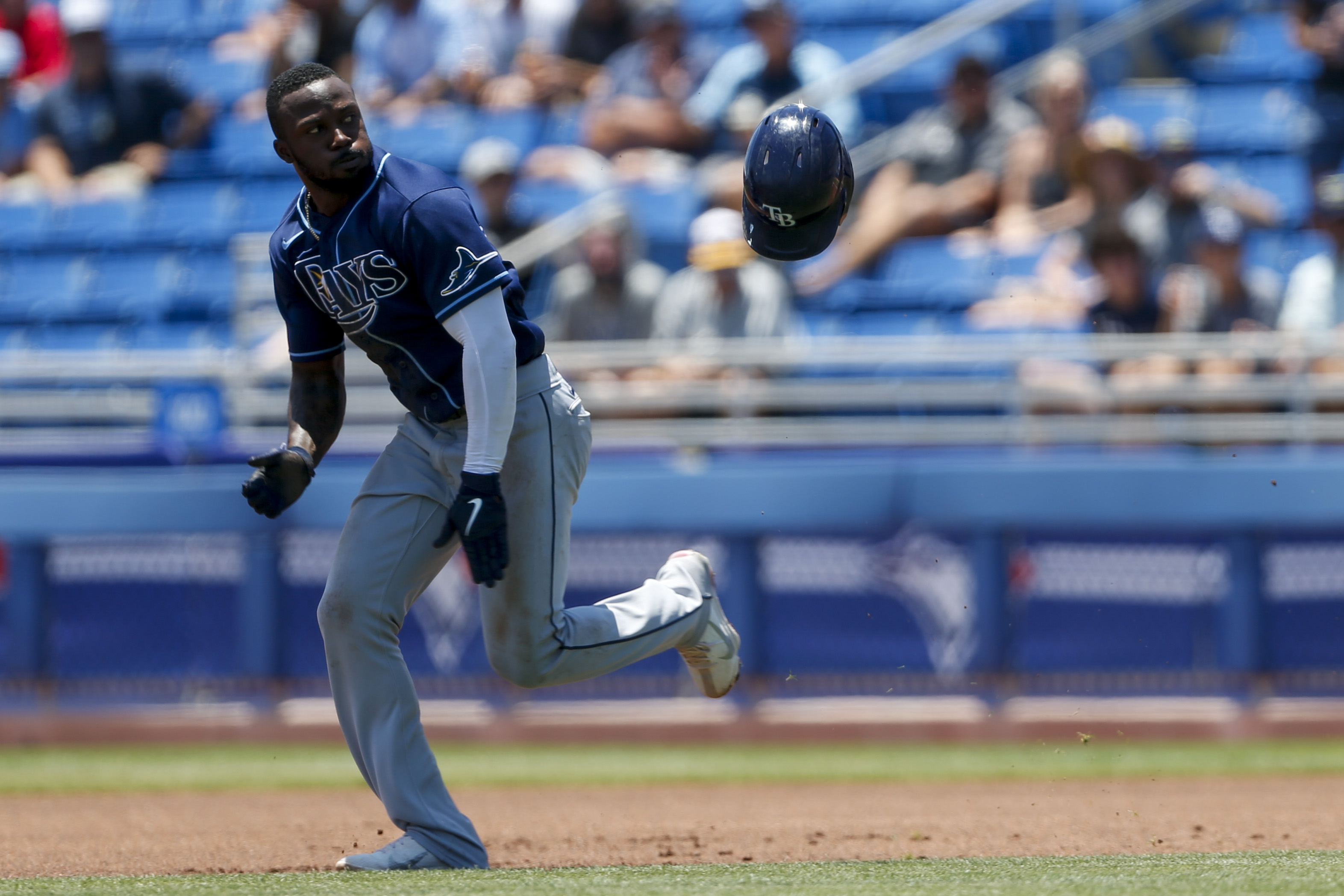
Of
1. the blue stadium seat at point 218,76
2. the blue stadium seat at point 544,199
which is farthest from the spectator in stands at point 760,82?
the blue stadium seat at point 218,76

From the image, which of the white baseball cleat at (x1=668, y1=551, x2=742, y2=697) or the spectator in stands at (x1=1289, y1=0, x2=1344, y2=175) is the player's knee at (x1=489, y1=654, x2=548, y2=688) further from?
the spectator in stands at (x1=1289, y1=0, x2=1344, y2=175)

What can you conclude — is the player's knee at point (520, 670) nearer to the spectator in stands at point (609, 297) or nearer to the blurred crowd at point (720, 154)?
the blurred crowd at point (720, 154)

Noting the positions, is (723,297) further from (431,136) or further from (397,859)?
(397,859)

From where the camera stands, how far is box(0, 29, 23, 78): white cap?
1247cm

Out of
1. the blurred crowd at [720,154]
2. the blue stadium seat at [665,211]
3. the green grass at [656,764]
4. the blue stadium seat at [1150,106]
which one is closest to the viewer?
the green grass at [656,764]

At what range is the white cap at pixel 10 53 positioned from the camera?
12469 mm

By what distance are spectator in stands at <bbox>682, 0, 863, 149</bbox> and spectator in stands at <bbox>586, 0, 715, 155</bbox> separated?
101mm

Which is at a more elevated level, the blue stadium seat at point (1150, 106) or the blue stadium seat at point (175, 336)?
the blue stadium seat at point (1150, 106)

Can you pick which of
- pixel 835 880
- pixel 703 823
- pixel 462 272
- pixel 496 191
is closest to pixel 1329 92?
pixel 496 191

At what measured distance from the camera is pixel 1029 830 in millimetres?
5160

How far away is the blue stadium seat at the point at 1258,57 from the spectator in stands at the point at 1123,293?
2669 millimetres

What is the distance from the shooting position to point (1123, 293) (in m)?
8.45

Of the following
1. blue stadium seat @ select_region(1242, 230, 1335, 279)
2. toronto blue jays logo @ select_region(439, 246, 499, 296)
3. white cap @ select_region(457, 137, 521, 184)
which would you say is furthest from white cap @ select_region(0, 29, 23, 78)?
toronto blue jays logo @ select_region(439, 246, 499, 296)

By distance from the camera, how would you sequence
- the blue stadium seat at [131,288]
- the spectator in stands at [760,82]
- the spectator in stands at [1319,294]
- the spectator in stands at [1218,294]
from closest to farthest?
the spectator in stands at [1218,294] < the spectator in stands at [1319,294] < the spectator in stands at [760,82] < the blue stadium seat at [131,288]
